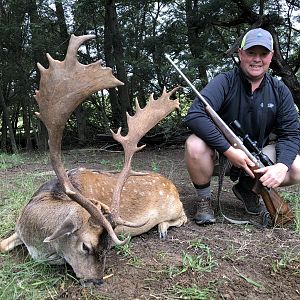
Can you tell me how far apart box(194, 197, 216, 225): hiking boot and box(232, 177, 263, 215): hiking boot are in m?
0.48

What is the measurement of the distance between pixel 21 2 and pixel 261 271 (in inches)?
400

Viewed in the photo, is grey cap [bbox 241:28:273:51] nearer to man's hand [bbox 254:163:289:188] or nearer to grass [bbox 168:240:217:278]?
man's hand [bbox 254:163:289:188]

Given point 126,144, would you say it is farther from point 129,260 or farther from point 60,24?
point 60,24

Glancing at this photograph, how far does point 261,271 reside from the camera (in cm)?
316

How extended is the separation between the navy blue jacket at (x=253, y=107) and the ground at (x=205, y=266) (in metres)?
0.83

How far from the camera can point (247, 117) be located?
4227 millimetres

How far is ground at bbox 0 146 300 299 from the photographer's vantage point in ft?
9.39

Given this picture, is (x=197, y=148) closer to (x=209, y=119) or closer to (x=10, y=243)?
(x=209, y=119)

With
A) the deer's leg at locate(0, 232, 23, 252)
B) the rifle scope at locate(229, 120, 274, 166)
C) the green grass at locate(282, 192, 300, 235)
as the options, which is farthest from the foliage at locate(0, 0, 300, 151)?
the deer's leg at locate(0, 232, 23, 252)

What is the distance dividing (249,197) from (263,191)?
0.59 meters

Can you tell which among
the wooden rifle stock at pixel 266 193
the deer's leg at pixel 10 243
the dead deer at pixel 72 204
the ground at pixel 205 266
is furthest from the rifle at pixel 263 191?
the deer's leg at pixel 10 243

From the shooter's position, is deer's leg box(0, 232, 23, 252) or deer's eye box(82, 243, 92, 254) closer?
deer's eye box(82, 243, 92, 254)

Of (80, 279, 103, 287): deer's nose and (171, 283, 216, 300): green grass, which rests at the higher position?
(80, 279, 103, 287): deer's nose

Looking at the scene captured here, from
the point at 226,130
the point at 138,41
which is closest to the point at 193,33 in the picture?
the point at 138,41
